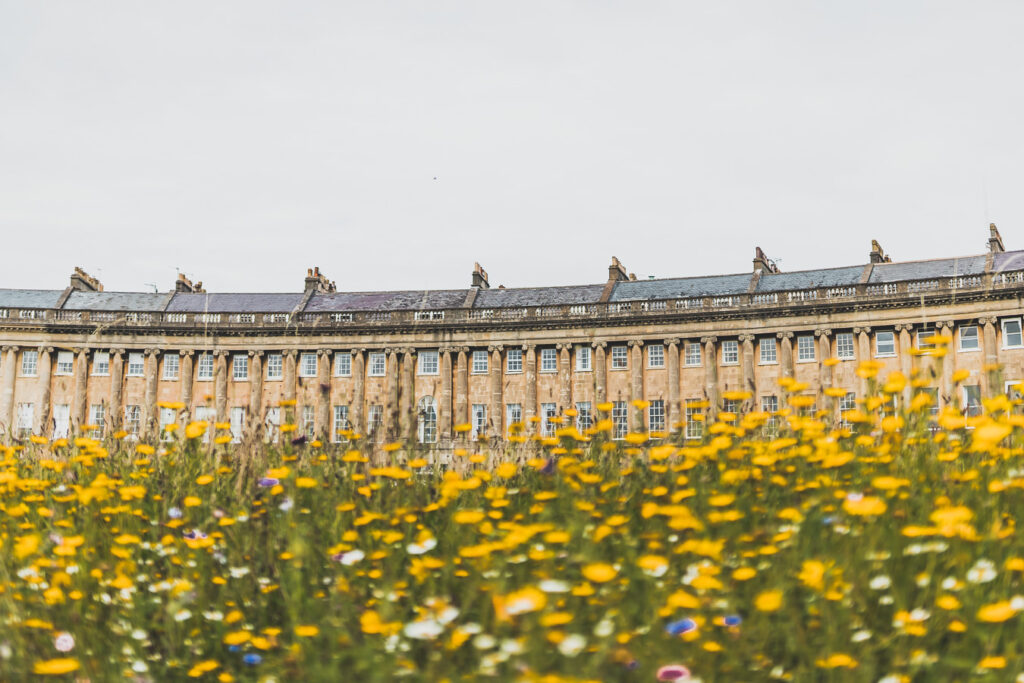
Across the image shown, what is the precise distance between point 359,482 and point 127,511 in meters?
1.62

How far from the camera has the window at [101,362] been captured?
2135 inches

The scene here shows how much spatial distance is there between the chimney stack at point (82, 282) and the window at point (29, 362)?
7.27 meters

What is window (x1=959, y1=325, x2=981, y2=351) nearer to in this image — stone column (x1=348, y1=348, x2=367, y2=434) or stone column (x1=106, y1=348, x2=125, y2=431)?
stone column (x1=348, y1=348, x2=367, y2=434)

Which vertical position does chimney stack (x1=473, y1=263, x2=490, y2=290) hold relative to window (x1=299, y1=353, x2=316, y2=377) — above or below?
above

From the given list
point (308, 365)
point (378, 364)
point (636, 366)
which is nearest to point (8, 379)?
point (308, 365)

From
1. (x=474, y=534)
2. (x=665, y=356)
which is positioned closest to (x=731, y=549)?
(x=474, y=534)

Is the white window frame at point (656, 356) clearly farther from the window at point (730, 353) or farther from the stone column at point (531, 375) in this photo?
the stone column at point (531, 375)

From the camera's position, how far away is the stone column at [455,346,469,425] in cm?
5206

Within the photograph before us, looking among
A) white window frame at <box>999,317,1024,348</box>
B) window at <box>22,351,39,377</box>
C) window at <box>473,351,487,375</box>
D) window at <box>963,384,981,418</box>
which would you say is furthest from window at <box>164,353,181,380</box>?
white window frame at <box>999,317,1024,348</box>

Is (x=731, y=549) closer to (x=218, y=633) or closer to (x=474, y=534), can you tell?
(x=474, y=534)

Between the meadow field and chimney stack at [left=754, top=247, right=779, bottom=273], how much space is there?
155 feet

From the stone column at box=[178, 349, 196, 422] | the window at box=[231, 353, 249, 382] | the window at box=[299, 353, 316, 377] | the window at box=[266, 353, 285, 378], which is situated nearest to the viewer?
the stone column at box=[178, 349, 196, 422]

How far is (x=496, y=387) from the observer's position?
51688 mm

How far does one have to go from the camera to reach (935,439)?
7.21m
